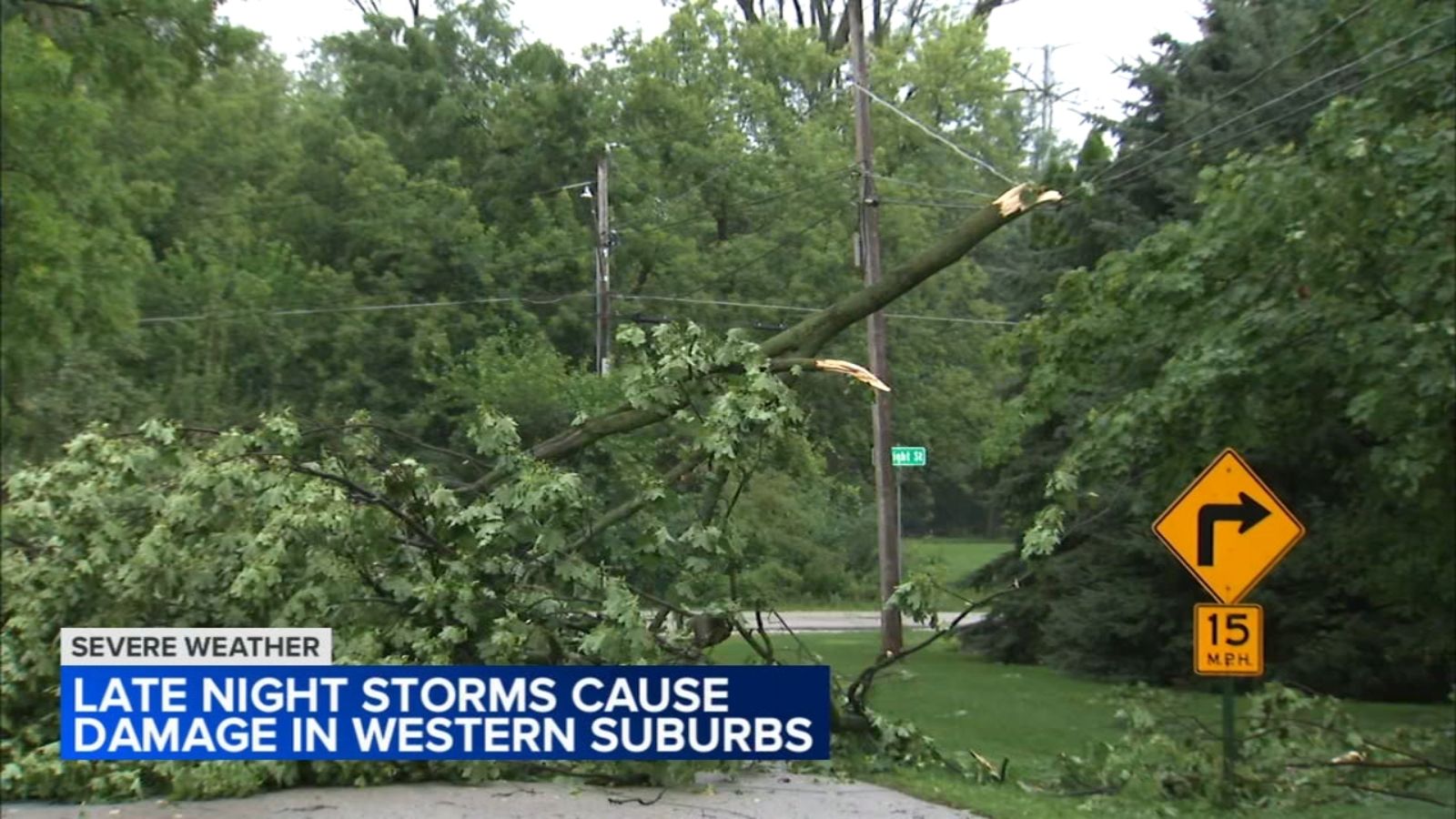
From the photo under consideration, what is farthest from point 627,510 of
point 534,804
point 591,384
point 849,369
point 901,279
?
point 591,384

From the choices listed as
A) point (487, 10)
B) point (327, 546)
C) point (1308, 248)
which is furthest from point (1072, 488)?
point (487, 10)

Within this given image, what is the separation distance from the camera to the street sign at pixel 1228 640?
29.7ft

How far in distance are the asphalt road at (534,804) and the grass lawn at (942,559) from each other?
11.9 metres

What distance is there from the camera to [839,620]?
28828 mm

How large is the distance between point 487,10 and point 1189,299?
21.8m

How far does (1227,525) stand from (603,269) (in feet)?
53.9

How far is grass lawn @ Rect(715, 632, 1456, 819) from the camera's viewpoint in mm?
8906

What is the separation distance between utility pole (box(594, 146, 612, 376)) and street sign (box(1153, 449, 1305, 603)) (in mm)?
13644

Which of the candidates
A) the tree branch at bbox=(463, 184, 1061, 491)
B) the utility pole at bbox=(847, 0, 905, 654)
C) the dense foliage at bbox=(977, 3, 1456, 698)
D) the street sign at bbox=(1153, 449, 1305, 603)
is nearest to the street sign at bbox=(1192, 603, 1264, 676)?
the street sign at bbox=(1153, 449, 1305, 603)

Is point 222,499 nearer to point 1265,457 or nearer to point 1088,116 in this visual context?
point 1265,457

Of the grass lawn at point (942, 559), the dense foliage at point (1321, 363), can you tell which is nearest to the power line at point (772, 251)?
the grass lawn at point (942, 559)

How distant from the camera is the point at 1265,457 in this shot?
15.6 meters

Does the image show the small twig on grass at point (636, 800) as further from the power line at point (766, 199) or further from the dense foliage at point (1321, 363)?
the power line at point (766, 199)

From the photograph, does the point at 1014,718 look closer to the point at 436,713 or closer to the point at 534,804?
the point at 534,804
